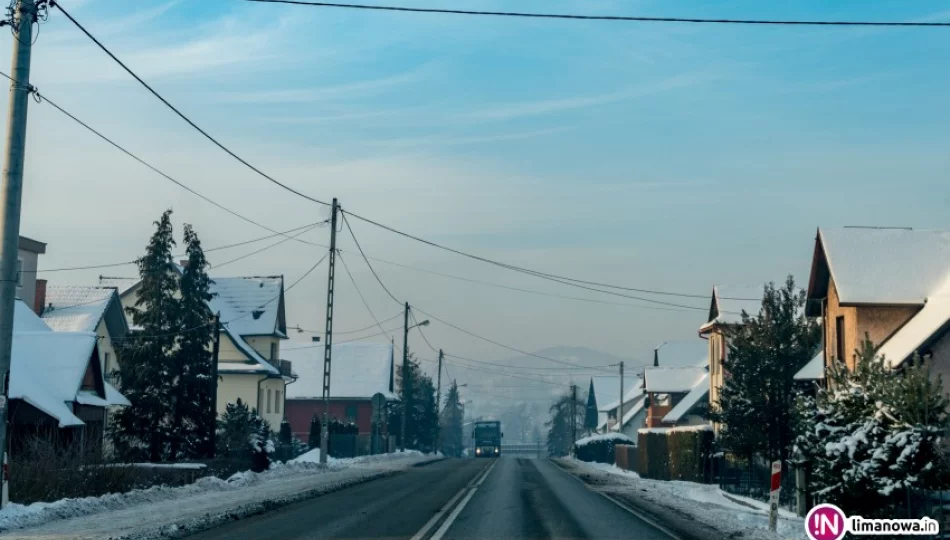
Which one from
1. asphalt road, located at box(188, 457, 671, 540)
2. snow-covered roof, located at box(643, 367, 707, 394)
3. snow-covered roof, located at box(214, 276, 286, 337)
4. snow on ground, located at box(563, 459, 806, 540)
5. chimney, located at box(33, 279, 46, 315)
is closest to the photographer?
asphalt road, located at box(188, 457, 671, 540)

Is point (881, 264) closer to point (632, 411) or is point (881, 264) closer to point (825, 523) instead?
point (825, 523)

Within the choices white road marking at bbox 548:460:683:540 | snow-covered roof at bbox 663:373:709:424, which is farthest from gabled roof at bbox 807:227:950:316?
snow-covered roof at bbox 663:373:709:424

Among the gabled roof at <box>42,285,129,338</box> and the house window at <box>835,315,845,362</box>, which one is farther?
the gabled roof at <box>42,285,129,338</box>

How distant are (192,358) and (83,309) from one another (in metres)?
10.0

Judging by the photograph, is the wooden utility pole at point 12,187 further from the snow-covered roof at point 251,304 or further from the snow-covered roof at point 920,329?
the snow-covered roof at point 251,304

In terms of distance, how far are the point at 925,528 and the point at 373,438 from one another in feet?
187

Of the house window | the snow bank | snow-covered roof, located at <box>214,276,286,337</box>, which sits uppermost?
snow-covered roof, located at <box>214,276,286,337</box>

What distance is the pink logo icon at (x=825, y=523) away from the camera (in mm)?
15117

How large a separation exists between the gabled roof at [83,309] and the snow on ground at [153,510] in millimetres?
19398

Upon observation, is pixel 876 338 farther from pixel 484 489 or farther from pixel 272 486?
pixel 272 486

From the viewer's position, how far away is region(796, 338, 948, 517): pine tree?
52.8ft

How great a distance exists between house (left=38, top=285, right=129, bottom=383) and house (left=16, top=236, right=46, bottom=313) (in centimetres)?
108

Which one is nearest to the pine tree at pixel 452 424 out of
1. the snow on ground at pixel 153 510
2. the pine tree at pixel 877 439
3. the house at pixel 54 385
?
the house at pixel 54 385

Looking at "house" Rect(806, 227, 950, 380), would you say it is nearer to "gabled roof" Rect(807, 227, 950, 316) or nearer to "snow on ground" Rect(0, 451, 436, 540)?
"gabled roof" Rect(807, 227, 950, 316)
